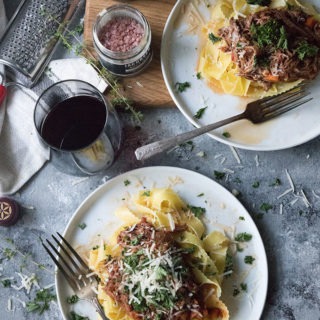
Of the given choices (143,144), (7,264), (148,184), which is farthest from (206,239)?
(7,264)

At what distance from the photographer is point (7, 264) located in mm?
3986

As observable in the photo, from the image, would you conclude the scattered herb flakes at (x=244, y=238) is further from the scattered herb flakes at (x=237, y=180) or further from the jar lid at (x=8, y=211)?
the jar lid at (x=8, y=211)

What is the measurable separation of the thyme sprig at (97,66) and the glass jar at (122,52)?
0.05 m

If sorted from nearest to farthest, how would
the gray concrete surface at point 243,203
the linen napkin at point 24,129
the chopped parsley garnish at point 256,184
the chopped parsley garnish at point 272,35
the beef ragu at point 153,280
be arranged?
the beef ragu at point 153,280 → the chopped parsley garnish at point 272,35 → the gray concrete surface at point 243,203 → the chopped parsley garnish at point 256,184 → the linen napkin at point 24,129

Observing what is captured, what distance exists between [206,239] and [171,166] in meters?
0.51

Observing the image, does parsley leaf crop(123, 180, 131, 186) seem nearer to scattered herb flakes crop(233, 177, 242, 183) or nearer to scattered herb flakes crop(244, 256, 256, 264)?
scattered herb flakes crop(233, 177, 242, 183)

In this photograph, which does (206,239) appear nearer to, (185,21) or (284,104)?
(284,104)

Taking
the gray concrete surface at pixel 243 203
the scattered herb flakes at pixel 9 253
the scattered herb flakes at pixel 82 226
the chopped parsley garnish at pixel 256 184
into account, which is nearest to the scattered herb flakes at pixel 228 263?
the gray concrete surface at pixel 243 203

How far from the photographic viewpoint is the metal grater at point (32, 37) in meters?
4.05

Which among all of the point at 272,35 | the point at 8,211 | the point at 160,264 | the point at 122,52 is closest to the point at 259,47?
the point at 272,35

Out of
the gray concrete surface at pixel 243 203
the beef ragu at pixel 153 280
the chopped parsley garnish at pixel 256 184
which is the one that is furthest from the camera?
the chopped parsley garnish at pixel 256 184

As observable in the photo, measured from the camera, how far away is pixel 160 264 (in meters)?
3.43

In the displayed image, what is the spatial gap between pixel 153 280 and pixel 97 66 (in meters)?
1.36

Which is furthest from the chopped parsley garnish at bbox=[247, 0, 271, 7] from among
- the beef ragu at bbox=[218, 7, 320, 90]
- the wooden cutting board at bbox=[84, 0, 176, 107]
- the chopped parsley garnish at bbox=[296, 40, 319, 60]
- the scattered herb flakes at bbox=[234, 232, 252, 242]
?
the scattered herb flakes at bbox=[234, 232, 252, 242]
